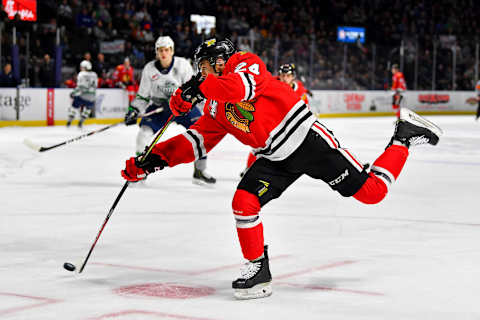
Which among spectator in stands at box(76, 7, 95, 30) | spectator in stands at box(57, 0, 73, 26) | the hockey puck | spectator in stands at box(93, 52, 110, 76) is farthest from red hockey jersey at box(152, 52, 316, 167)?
spectator in stands at box(76, 7, 95, 30)

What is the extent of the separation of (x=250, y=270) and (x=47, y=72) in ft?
48.1

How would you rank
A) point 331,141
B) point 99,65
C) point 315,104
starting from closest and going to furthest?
point 331,141
point 99,65
point 315,104

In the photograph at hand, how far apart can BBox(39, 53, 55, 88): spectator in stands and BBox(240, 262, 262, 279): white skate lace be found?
14.5 m

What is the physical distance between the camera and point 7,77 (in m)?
16.5

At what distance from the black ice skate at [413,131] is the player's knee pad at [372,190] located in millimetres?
425

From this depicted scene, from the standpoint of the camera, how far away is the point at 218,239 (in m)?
5.28

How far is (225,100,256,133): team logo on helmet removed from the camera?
152 inches

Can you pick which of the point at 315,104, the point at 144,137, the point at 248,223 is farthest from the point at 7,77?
the point at 248,223

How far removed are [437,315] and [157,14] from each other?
1947 centimetres

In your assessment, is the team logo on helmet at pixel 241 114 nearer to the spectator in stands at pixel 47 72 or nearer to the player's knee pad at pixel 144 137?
the player's knee pad at pixel 144 137

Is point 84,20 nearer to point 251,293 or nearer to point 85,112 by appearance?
point 85,112

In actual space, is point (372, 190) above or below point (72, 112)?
above

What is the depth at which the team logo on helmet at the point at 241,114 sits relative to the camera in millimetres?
3873

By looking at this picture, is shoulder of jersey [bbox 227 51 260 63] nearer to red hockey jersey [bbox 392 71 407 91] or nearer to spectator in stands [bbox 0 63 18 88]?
spectator in stands [bbox 0 63 18 88]
